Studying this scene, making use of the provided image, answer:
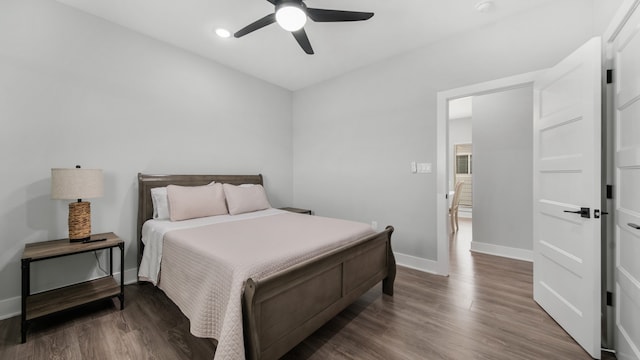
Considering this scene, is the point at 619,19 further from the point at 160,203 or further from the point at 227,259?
the point at 160,203

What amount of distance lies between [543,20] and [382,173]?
2.24m

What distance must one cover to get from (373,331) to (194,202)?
2262mm

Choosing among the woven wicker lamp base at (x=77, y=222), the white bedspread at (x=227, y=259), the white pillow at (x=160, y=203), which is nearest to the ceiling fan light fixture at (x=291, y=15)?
the white bedspread at (x=227, y=259)

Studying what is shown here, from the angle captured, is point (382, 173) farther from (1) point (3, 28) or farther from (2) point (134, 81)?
(1) point (3, 28)

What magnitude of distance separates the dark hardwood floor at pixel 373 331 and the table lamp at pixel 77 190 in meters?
0.75

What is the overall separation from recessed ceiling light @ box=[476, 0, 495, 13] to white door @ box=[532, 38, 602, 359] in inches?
33.3

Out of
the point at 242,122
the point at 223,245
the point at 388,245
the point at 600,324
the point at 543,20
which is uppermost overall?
the point at 543,20

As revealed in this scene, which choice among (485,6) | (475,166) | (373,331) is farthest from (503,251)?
(485,6)

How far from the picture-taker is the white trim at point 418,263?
3.12m

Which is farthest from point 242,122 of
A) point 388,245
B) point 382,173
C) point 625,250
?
point 625,250

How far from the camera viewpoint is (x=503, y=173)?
3.76 m

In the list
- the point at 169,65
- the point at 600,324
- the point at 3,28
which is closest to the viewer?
the point at 600,324

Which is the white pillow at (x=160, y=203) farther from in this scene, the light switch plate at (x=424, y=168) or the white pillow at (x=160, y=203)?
the light switch plate at (x=424, y=168)

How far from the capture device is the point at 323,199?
14.2ft
